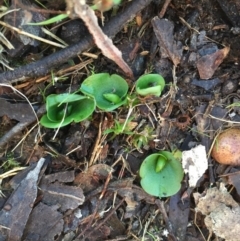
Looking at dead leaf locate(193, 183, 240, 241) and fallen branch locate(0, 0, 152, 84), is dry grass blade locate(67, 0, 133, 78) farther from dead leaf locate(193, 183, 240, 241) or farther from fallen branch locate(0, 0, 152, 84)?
dead leaf locate(193, 183, 240, 241)

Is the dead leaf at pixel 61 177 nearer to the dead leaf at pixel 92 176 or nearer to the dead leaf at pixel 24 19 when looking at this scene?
the dead leaf at pixel 92 176

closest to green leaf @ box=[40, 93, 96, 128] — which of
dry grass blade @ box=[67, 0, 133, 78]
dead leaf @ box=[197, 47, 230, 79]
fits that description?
dry grass blade @ box=[67, 0, 133, 78]

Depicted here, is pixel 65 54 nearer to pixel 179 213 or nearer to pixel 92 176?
pixel 92 176

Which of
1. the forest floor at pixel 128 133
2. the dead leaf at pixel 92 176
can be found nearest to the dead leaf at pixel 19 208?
the forest floor at pixel 128 133

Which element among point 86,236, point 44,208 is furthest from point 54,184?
point 86,236

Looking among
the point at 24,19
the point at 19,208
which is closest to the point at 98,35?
the point at 24,19
